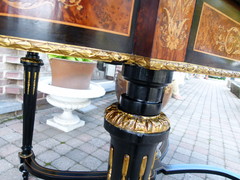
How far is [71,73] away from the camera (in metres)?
2.05

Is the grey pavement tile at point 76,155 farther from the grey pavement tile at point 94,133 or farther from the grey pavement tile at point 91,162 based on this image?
the grey pavement tile at point 94,133

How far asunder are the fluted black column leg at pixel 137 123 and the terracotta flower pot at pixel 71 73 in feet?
4.66

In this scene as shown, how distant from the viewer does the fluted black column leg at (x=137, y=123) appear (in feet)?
1.97

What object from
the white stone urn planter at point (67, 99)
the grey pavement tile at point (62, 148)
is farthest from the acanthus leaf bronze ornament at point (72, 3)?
the grey pavement tile at point (62, 148)

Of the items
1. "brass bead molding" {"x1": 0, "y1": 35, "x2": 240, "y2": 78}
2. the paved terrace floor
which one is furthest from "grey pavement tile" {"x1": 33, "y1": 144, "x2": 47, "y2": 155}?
"brass bead molding" {"x1": 0, "y1": 35, "x2": 240, "y2": 78}

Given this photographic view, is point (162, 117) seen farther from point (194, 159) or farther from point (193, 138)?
point (193, 138)

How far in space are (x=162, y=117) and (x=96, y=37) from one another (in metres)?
0.38

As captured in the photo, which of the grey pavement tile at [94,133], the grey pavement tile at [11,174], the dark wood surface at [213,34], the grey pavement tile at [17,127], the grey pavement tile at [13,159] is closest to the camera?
the dark wood surface at [213,34]

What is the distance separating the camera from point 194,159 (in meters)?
2.24

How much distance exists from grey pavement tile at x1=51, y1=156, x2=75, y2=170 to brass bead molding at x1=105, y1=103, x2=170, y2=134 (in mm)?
1340

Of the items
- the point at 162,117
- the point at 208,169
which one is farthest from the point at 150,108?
the point at 208,169

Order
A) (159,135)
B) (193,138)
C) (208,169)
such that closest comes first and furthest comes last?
(159,135), (208,169), (193,138)

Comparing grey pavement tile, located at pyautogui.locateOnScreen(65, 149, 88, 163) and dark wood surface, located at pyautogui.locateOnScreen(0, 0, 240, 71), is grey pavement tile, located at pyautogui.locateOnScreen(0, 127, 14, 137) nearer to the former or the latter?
grey pavement tile, located at pyautogui.locateOnScreen(65, 149, 88, 163)

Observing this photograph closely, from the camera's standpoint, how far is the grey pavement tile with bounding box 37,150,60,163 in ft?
5.95
